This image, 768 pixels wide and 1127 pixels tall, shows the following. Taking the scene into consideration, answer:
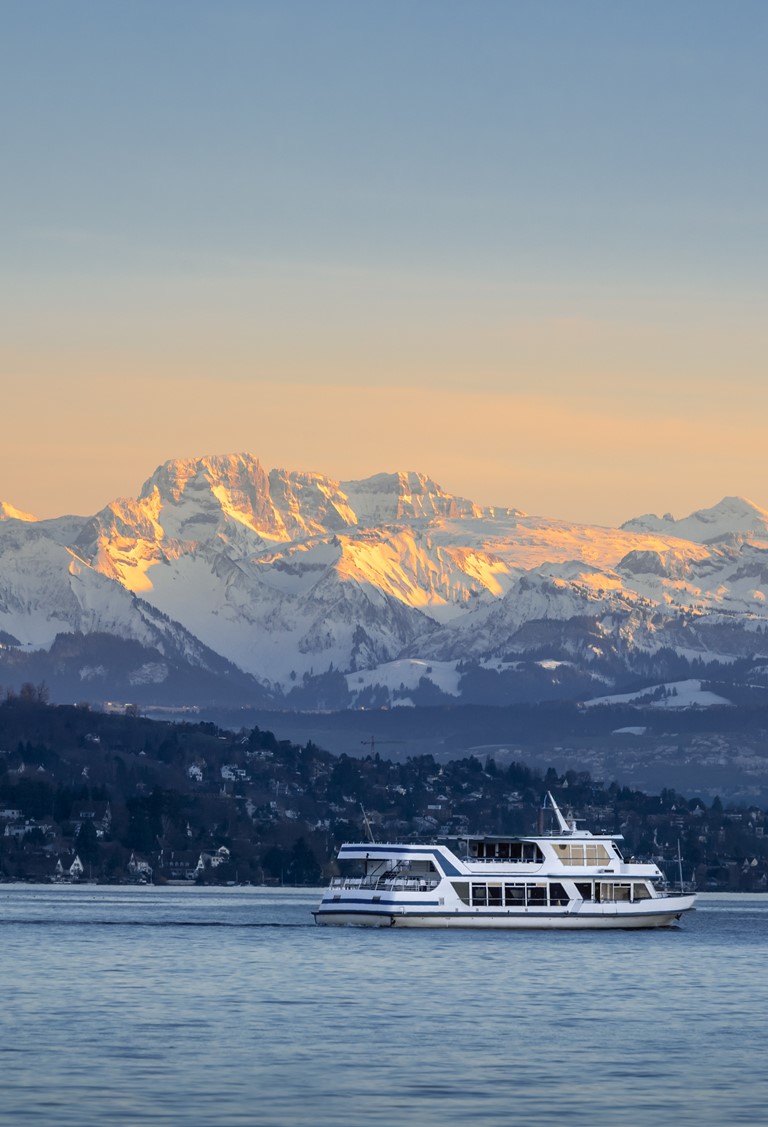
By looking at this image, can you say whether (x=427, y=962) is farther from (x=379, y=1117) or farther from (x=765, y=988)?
(x=379, y=1117)

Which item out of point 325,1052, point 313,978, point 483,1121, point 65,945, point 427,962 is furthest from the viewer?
point 65,945

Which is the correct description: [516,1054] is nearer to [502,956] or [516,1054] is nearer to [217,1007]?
[217,1007]

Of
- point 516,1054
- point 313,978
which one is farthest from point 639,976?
point 516,1054

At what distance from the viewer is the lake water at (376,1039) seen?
314ft

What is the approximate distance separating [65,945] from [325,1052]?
254 ft

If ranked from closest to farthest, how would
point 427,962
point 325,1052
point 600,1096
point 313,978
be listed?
point 600,1096
point 325,1052
point 313,978
point 427,962

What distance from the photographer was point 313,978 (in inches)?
6156

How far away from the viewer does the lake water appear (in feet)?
314

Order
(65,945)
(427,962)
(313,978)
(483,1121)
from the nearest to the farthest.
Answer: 1. (483,1121)
2. (313,978)
3. (427,962)
4. (65,945)

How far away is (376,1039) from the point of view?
388 feet

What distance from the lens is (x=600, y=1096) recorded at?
99.3 metres

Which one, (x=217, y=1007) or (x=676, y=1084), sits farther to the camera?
(x=217, y=1007)

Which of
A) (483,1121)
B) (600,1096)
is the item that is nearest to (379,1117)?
(483,1121)

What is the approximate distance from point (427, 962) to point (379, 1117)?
79635 mm
